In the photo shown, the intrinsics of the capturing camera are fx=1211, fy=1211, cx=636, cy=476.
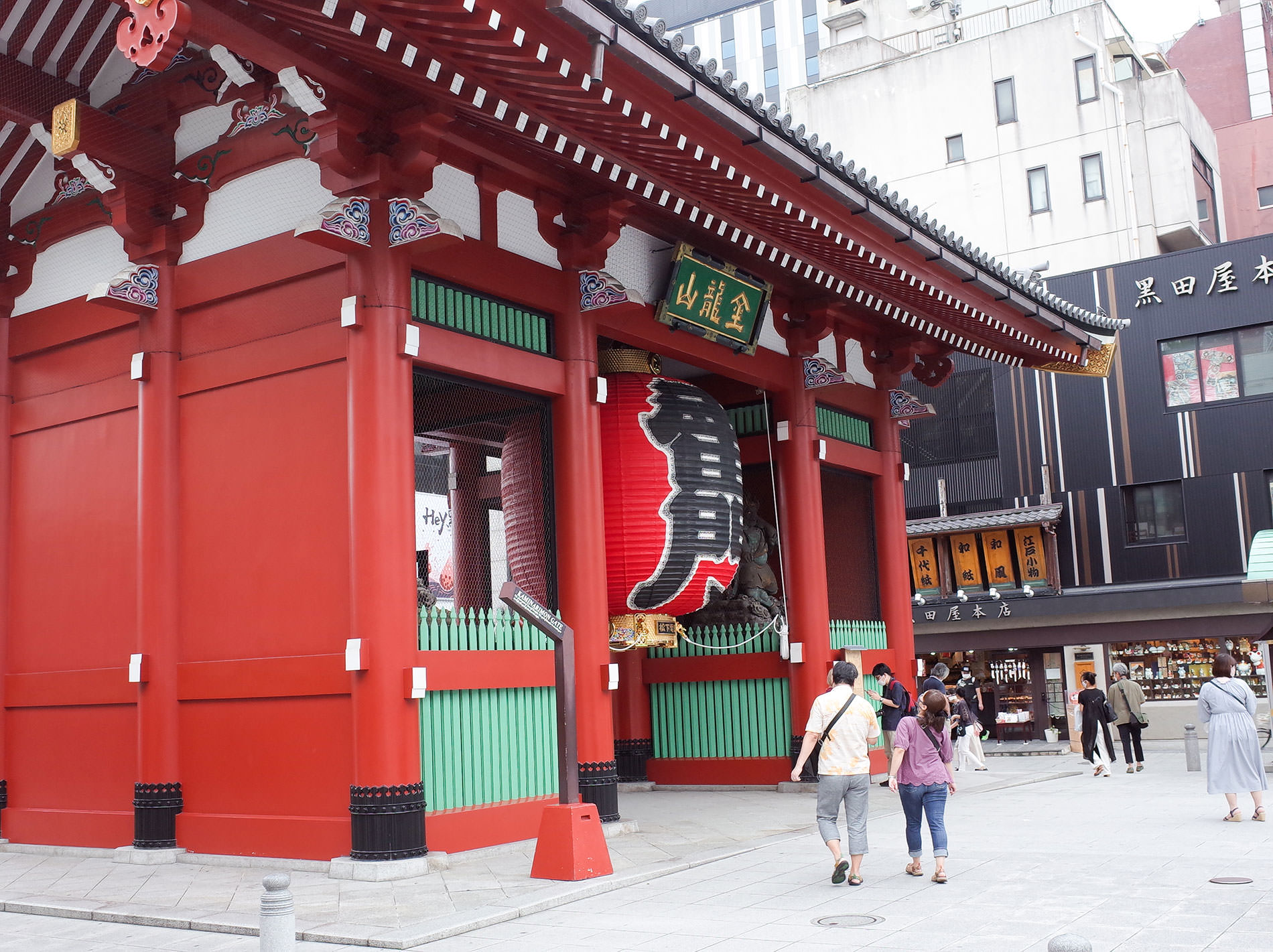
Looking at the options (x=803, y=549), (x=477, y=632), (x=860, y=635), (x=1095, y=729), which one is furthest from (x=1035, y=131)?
(x=477, y=632)

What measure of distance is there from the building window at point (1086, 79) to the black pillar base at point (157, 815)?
32.1 metres

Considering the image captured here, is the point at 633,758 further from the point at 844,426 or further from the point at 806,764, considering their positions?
the point at 844,426

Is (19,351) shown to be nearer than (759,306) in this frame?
Yes

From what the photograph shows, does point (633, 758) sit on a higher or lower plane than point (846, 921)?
higher

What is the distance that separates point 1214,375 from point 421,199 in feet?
73.3

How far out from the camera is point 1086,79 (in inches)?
1358

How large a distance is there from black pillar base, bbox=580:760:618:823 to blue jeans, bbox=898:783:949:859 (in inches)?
127

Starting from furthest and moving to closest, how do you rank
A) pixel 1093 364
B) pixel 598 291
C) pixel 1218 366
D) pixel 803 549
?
pixel 1218 366 < pixel 1093 364 < pixel 803 549 < pixel 598 291

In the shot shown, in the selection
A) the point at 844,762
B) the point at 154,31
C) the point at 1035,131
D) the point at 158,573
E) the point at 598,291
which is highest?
the point at 1035,131

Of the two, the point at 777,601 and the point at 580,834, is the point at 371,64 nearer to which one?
the point at 580,834

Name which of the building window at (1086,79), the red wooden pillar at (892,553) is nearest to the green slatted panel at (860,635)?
the red wooden pillar at (892,553)

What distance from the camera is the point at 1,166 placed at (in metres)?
12.4

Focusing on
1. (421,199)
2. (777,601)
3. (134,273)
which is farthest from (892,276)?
(134,273)

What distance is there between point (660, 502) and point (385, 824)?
4634mm
